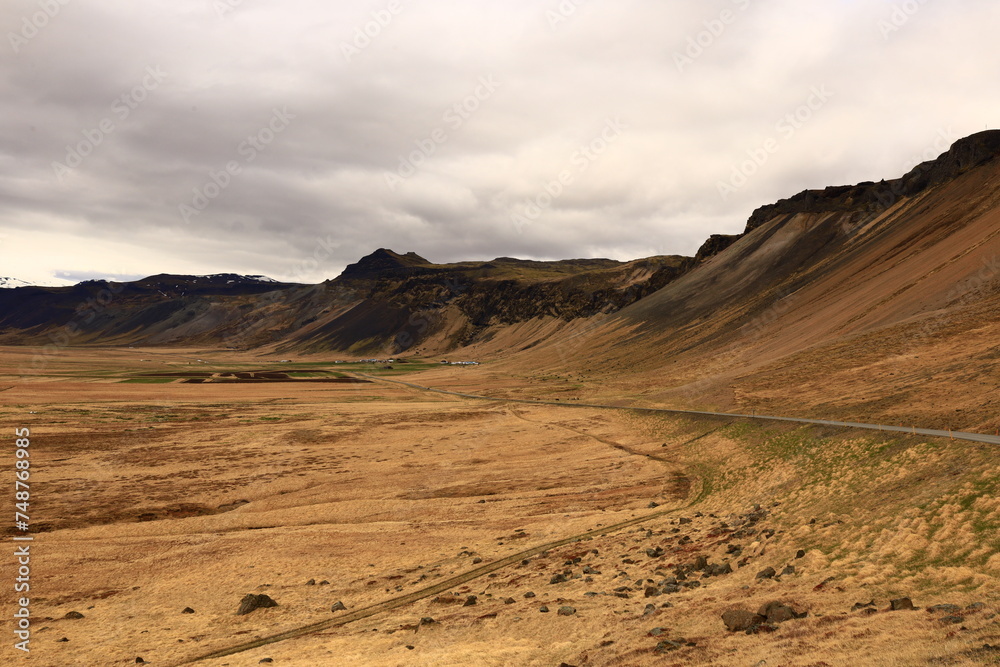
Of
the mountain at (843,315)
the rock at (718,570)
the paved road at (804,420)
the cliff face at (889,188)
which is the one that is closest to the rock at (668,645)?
the rock at (718,570)

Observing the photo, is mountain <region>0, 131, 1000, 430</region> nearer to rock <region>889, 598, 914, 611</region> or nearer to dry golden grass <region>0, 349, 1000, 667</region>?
dry golden grass <region>0, 349, 1000, 667</region>

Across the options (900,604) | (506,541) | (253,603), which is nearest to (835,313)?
(506,541)

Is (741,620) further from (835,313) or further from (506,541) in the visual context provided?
(835,313)

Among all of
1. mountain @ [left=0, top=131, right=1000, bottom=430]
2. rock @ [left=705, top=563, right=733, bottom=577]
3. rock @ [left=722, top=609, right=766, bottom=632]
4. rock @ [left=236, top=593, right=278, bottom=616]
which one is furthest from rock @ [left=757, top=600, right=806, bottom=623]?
mountain @ [left=0, top=131, right=1000, bottom=430]

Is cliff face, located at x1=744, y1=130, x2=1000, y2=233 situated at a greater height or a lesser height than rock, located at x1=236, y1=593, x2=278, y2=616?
greater

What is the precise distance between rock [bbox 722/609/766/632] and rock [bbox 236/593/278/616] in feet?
48.0

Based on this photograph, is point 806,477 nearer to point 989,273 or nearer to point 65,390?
point 989,273

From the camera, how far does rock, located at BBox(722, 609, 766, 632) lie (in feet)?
42.9

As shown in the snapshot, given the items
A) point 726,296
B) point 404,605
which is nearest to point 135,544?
point 404,605

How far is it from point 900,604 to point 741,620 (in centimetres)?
328

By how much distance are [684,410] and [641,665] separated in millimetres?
43917

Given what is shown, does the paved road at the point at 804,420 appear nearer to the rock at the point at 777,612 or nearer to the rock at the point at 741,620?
the rock at the point at 777,612

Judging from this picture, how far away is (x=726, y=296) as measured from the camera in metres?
115

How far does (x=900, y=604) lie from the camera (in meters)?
12.4
